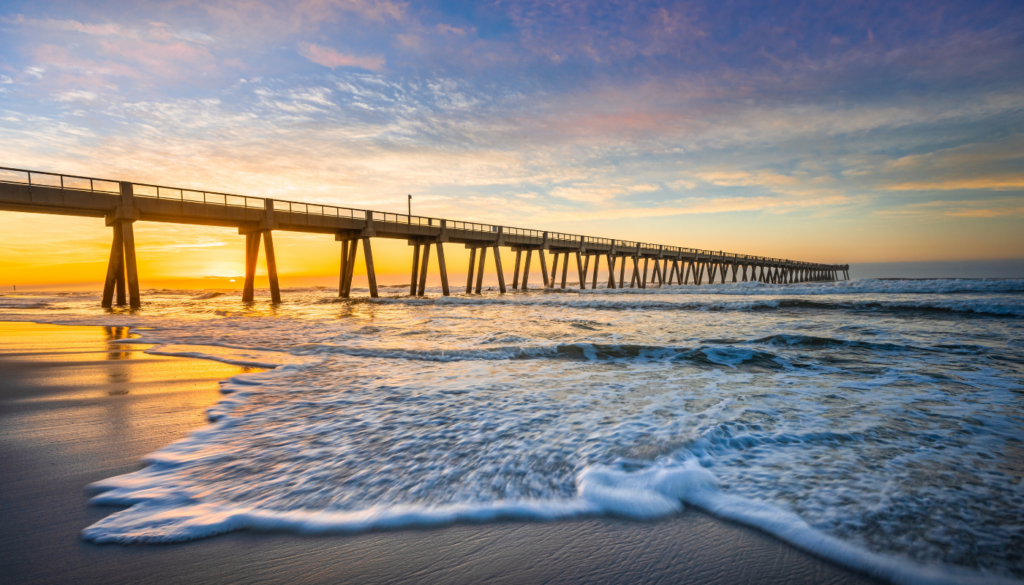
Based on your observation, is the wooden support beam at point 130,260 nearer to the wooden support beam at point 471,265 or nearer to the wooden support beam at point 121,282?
the wooden support beam at point 121,282

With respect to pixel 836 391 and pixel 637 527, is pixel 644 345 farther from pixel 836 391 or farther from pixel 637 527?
pixel 637 527

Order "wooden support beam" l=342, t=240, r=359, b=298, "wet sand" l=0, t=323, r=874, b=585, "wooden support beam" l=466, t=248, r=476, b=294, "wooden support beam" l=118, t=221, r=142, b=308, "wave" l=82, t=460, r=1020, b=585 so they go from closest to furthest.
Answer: "wet sand" l=0, t=323, r=874, b=585, "wave" l=82, t=460, r=1020, b=585, "wooden support beam" l=118, t=221, r=142, b=308, "wooden support beam" l=342, t=240, r=359, b=298, "wooden support beam" l=466, t=248, r=476, b=294

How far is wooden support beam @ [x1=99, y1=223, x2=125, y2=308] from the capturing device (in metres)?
18.3

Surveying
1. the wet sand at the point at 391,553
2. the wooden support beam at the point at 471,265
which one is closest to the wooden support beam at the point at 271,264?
the wooden support beam at the point at 471,265

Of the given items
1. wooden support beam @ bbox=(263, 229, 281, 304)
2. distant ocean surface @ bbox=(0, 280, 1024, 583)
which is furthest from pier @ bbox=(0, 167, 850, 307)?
distant ocean surface @ bbox=(0, 280, 1024, 583)

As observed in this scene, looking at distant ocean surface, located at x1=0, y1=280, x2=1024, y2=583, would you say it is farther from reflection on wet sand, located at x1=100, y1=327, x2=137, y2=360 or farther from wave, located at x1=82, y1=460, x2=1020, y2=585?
reflection on wet sand, located at x1=100, y1=327, x2=137, y2=360

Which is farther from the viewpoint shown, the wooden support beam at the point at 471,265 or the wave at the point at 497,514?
the wooden support beam at the point at 471,265

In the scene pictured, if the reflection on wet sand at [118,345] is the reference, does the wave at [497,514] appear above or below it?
above

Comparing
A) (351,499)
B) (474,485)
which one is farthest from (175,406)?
(474,485)

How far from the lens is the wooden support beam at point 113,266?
18266 millimetres

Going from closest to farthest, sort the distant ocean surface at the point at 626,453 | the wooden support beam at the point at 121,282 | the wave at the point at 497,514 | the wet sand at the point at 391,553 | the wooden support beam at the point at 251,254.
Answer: the wet sand at the point at 391,553, the wave at the point at 497,514, the distant ocean surface at the point at 626,453, the wooden support beam at the point at 121,282, the wooden support beam at the point at 251,254

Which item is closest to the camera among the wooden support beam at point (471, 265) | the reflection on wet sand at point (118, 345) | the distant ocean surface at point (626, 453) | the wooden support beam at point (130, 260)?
the distant ocean surface at point (626, 453)

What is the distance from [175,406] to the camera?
362cm

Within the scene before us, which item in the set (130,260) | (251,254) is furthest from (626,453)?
(251,254)
